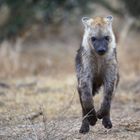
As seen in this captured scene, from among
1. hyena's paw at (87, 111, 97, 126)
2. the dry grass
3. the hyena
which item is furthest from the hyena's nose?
hyena's paw at (87, 111, 97, 126)

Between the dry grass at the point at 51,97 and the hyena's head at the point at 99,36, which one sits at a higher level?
the hyena's head at the point at 99,36

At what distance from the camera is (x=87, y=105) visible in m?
8.45

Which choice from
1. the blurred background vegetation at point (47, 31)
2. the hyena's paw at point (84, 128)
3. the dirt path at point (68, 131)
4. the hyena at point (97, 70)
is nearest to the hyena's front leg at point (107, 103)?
the hyena at point (97, 70)

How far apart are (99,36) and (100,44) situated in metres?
0.15

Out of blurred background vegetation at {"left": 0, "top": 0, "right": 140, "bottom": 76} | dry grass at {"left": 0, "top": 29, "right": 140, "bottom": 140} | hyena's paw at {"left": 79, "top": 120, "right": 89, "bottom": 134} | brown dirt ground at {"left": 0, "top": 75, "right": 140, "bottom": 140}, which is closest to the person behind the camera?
Result: brown dirt ground at {"left": 0, "top": 75, "right": 140, "bottom": 140}

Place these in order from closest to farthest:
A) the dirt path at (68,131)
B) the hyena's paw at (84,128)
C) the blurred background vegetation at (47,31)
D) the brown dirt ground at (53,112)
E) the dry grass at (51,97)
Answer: the dirt path at (68,131), the brown dirt ground at (53,112), the dry grass at (51,97), the hyena's paw at (84,128), the blurred background vegetation at (47,31)

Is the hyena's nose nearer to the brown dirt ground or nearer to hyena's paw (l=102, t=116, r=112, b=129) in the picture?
the brown dirt ground

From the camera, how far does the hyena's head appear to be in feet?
27.8

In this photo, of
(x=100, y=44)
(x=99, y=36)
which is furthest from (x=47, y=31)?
(x=100, y=44)

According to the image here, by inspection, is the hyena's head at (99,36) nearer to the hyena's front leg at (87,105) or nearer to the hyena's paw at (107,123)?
the hyena's front leg at (87,105)

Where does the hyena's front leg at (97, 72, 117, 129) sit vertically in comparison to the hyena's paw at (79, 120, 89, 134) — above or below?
above

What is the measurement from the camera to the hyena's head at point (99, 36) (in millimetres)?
8469

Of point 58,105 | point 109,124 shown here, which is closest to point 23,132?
point 109,124

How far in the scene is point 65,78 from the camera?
52.8ft
